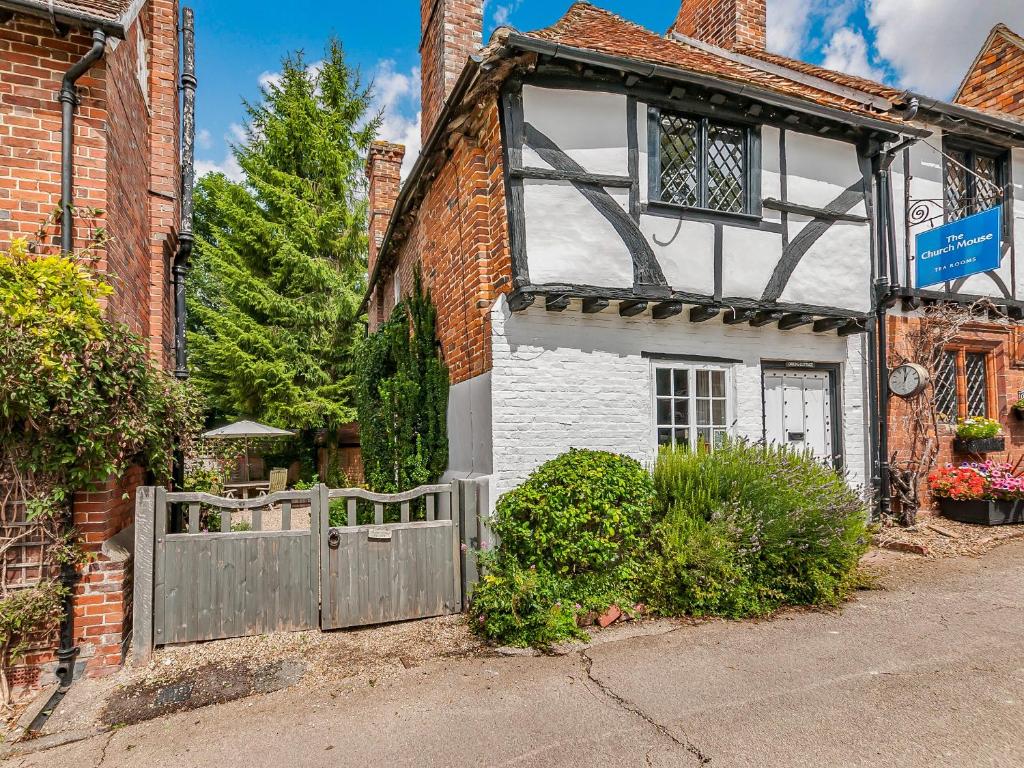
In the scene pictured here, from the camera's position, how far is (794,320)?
23.7 ft

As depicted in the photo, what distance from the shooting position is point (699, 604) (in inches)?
212

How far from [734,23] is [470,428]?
9.63m

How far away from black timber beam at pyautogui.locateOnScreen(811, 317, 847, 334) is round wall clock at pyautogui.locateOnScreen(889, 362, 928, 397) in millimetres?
1302

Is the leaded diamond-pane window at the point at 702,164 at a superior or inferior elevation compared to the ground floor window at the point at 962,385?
superior

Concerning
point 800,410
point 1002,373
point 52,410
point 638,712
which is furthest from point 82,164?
point 1002,373

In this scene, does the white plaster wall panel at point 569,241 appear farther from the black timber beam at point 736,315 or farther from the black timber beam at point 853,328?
the black timber beam at point 853,328

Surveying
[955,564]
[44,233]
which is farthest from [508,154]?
[955,564]

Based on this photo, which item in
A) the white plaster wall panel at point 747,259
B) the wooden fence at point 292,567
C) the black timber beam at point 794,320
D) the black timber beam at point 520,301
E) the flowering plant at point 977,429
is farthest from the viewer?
the flowering plant at point 977,429

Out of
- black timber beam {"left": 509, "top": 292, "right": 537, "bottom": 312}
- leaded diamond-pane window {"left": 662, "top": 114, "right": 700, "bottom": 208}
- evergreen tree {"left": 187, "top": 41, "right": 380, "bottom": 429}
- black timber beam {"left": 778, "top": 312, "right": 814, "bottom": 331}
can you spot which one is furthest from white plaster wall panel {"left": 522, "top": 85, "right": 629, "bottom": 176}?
evergreen tree {"left": 187, "top": 41, "right": 380, "bottom": 429}

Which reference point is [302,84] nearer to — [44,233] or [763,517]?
[44,233]

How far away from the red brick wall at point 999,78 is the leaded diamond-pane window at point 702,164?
7195mm

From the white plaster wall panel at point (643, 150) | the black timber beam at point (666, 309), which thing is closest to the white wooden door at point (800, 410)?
the black timber beam at point (666, 309)

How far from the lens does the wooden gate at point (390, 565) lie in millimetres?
5164

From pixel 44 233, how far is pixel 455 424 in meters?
4.38
